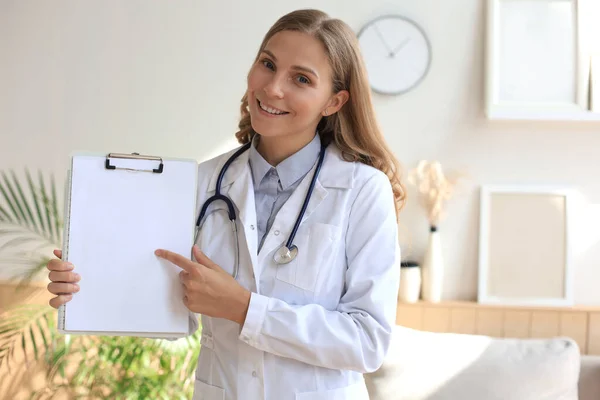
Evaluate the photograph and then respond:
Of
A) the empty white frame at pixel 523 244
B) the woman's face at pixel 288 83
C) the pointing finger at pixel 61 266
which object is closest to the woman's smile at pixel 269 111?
the woman's face at pixel 288 83

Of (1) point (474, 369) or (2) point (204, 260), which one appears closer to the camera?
(2) point (204, 260)

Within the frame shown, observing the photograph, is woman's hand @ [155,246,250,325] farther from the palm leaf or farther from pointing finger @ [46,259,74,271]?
the palm leaf

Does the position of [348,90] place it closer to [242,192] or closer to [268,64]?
[268,64]

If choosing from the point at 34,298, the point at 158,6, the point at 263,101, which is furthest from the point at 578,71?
the point at 34,298

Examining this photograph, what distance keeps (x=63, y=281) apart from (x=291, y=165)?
0.52 metres

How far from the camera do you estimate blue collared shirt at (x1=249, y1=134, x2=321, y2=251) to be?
1.79 metres

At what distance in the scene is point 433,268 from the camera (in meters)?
3.37

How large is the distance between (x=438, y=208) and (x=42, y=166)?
5.45ft

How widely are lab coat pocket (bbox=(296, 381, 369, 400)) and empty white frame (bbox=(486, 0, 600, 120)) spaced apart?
1.88 meters

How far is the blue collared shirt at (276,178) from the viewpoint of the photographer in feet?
5.87

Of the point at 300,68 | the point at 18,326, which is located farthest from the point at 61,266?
the point at 18,326

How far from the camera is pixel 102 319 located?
1.60 m

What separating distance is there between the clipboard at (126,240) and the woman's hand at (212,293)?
0.05 metres

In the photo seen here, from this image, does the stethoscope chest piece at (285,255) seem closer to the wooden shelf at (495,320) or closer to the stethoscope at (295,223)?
the stethoscope at (295,223)
